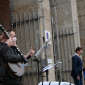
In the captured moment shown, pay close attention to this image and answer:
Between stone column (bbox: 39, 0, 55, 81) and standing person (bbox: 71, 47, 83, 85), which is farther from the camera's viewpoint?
standing person (bbox: 71, 47, 83, 85)

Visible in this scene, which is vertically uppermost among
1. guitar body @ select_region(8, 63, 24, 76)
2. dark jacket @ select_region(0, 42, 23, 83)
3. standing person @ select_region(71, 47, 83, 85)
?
dark jacket @ select_region(0, 42, 23, 83)

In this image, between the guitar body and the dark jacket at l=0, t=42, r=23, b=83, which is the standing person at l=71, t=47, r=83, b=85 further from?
the dark jacket at l=0, t=42, r=23, b=83

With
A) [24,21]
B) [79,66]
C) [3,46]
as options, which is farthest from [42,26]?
[3,46]

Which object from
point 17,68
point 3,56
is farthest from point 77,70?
point 3,56

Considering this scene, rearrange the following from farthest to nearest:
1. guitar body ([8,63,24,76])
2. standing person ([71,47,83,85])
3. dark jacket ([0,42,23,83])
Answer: standing person ([71,47,83,85])
guitar body ([8,63,24,76])
dark jacket ([0,42,23,83])

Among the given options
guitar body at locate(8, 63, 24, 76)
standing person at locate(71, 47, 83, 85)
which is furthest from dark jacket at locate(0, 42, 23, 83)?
standing person at locate(71, 47, 83, 85)

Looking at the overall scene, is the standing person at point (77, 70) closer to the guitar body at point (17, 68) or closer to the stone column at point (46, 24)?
the stone column at point (46, 24)

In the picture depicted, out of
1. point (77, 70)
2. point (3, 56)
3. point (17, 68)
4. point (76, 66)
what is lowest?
point (77, 70)

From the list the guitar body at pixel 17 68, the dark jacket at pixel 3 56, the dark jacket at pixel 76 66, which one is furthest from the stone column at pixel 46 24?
the dark jacket at pixel 3 56

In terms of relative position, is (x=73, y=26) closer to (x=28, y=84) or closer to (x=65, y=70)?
(x=65, y=70)

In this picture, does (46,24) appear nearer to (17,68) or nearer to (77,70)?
(77,70)

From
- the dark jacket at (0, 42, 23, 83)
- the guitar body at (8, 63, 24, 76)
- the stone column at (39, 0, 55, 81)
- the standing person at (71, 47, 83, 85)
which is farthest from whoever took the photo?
the standing person at (71, 47, 83, 85)

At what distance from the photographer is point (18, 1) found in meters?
7.13

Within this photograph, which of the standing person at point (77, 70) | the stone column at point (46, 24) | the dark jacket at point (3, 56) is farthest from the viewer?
the standing person at point (77, 70)
